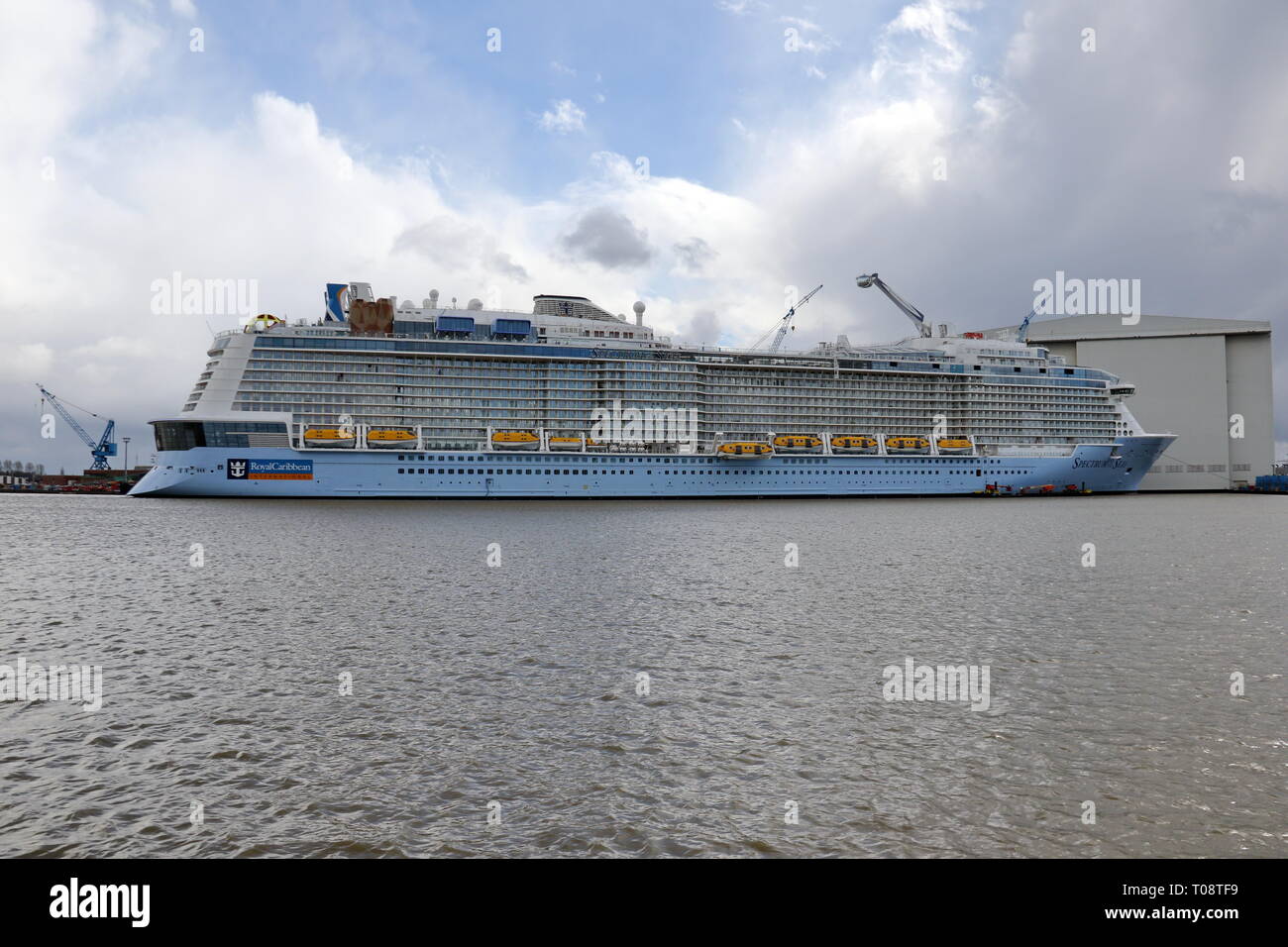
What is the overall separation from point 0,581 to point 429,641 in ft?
60.6

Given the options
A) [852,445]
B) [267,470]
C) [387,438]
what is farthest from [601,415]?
[267,470]

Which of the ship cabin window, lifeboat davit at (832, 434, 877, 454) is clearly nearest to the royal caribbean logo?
the ship cabin window

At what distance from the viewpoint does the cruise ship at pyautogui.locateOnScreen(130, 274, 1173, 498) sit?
6844 centimetres

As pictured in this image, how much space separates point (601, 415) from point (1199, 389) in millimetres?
112145

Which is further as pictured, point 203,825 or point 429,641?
point 429,641

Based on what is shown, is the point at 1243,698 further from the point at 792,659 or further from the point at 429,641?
the point at 429,641

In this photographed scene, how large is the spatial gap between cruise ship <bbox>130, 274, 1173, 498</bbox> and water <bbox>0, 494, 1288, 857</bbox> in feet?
148

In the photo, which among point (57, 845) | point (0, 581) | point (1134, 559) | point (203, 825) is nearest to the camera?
point (57, 845)

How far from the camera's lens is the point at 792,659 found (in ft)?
46.5

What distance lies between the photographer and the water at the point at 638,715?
7559 mm

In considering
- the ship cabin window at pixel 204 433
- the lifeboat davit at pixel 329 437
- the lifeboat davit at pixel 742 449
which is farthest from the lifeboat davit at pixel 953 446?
the ship cabin window at pixel 204 433

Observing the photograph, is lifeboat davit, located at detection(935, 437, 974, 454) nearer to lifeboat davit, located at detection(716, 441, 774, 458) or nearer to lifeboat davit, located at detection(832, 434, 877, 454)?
lifeboat davit, located at detection(832, 434, 877, 454)
